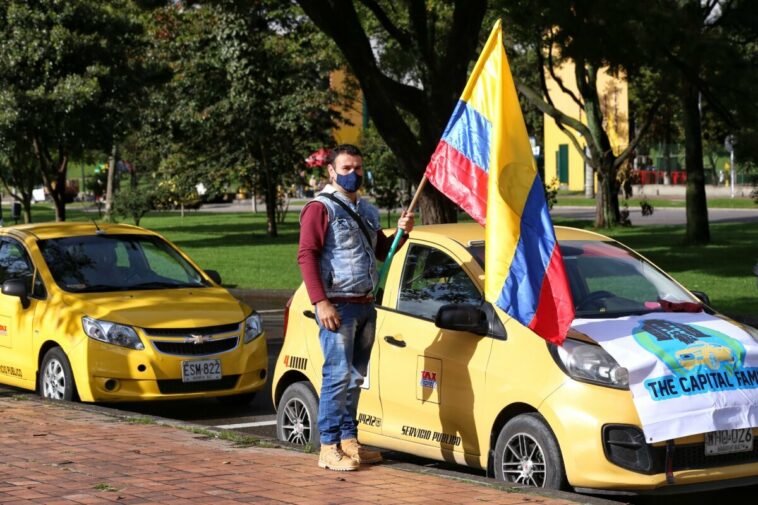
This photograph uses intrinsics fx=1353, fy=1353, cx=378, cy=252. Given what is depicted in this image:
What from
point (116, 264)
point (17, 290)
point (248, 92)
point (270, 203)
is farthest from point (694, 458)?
point (248, 92)

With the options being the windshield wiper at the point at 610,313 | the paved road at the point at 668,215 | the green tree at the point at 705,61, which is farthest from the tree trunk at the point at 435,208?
the paved road at the point at 668,215

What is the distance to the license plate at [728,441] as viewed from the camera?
6977 millimetres

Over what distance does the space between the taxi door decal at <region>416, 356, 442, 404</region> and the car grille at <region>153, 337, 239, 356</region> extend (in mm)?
3344

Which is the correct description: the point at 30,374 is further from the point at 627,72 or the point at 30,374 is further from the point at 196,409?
the point at 627,72

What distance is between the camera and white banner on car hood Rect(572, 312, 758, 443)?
6887 mm

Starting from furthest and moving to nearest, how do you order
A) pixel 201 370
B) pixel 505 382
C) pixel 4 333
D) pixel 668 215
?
pixel 668 215
pixel 4 333
pixel 201 370
pixel 505 382

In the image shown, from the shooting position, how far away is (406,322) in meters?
8.24

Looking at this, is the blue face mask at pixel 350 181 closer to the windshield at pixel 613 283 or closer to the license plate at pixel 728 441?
the windshield at pixel 613 283

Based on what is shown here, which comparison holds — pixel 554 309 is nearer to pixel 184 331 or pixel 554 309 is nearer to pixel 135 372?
pixel 184 331

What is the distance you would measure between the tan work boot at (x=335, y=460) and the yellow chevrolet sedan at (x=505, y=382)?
60 centimetres

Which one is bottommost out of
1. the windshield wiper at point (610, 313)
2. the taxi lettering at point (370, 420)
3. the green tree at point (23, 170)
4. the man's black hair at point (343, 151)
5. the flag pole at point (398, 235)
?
the taxi lettering at point (370, 420)

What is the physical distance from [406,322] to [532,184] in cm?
124

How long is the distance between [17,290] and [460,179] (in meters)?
5.15

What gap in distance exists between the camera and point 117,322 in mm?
10852
